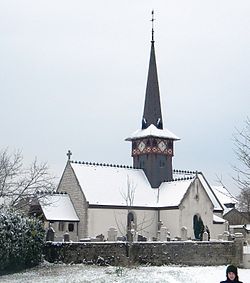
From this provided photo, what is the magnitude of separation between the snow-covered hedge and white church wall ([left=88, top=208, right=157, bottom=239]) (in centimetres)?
1569

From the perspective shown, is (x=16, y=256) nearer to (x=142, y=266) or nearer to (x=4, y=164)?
(x=142, y=266)

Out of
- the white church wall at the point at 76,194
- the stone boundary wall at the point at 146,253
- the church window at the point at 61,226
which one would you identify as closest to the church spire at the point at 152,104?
the white church wall at the point at 76,194

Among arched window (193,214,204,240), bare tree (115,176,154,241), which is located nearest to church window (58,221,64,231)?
bare tree (115,176,154,241)

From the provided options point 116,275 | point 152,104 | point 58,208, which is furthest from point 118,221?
point 116,275

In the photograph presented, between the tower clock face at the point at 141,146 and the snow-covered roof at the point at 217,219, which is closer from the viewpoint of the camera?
the snow-covered roof at the point at 217,219

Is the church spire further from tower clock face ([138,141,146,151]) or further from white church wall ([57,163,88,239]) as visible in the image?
white church wall ([57,163,88,239])

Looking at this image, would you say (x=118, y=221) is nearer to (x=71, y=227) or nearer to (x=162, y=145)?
(x=71, y=227)

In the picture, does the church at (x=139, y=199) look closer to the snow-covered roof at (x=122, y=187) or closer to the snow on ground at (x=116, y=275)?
the snow-covered roof at (x=122, y=187)

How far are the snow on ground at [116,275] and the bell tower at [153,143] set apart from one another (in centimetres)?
2439

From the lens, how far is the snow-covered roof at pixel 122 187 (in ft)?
159

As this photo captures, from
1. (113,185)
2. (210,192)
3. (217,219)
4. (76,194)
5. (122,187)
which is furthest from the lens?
(210,192)

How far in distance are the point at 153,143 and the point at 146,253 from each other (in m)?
24.4

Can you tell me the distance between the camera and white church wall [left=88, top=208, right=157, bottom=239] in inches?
1850

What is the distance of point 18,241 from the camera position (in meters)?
29.6
